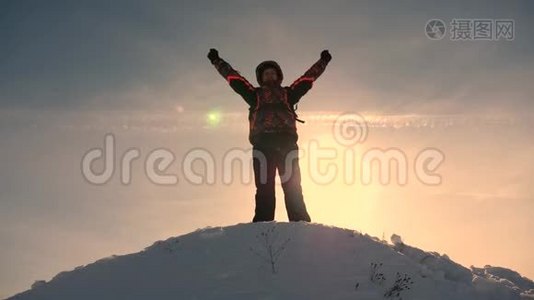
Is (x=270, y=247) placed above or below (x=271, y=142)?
below

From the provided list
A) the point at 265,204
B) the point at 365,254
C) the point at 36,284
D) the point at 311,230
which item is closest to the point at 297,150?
the point at 265,204

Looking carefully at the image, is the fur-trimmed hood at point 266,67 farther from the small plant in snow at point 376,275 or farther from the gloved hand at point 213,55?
the small plant in snow at point 376,275

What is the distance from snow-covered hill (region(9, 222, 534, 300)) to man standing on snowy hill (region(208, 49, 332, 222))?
197 centimetres

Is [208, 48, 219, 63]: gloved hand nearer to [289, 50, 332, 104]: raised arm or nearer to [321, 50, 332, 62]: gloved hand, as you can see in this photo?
[289, 50, 332, 104]: raised arm

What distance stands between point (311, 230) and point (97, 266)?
3.37m

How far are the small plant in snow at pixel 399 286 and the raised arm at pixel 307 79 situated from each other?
17.0 feet

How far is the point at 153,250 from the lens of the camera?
836 centimetres

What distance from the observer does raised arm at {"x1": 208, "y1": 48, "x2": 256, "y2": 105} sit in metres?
11.3

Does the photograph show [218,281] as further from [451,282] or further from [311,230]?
[451,282]

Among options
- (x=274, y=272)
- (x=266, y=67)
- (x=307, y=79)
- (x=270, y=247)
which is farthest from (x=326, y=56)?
(x=274, y=272)

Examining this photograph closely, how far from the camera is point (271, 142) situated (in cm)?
1097

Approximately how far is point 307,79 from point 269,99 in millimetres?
1157

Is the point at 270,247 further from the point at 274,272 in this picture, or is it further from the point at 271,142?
the point at 271,142

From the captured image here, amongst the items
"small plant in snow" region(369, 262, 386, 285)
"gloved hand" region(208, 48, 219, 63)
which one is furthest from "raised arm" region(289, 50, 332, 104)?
"small plant in snow" region(369, 262, 386, 285)
